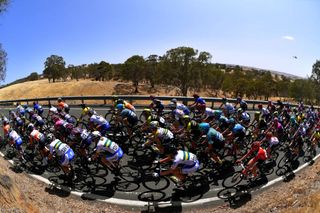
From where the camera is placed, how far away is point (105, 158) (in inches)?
424

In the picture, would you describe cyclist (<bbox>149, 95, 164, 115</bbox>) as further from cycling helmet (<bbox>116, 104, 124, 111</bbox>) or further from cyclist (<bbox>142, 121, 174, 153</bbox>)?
cyclist (<bbox>142, 121, 174, 153</bbox>)

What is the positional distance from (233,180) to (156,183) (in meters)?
2.80

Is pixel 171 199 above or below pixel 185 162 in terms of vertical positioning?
below

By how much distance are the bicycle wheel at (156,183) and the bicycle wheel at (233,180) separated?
2065 millimetres

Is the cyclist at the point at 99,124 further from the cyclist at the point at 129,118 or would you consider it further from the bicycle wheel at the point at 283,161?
the bicycle wheel at the point at 283,161

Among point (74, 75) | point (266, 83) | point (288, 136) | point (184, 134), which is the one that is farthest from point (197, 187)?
point (74, 75)

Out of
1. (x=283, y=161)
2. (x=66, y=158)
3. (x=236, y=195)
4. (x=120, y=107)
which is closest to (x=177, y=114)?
(x=120, y=107)

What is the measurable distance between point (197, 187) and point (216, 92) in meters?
73.5

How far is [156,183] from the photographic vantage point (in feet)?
36.2

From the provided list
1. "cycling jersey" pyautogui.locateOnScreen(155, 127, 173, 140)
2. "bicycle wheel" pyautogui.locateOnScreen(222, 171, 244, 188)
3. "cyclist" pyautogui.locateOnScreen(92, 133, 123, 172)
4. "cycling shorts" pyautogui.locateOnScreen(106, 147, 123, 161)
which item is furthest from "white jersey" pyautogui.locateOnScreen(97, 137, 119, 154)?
"bicycle wheel" pyautogui.locateOnScreen(222, 171, 244, 188)

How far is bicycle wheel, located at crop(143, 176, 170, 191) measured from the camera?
35.6 ft

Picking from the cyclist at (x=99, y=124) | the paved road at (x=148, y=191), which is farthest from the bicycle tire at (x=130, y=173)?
the cyclist at (x=99, y=124)

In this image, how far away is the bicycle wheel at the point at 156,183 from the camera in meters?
10.8

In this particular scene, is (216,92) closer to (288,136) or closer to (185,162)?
(288,136)
